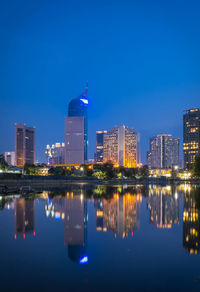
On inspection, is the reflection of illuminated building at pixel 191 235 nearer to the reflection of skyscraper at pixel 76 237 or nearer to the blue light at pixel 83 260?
the blue light at pixel 83 260

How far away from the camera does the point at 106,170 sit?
543 feet

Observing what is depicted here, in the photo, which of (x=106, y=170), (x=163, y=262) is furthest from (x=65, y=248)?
(x=106, y=170)

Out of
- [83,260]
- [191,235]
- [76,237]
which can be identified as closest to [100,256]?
[83,260]

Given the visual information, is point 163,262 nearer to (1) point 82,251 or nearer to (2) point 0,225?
(1) point 82,251

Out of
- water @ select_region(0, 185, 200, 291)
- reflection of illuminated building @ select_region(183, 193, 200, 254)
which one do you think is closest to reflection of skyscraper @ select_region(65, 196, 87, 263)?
water @ select_region(0, 185, 200, 291)

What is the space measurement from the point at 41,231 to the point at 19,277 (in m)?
7.67

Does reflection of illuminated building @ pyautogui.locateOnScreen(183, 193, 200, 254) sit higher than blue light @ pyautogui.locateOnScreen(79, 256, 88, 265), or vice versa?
blue light @ pyautogui.locateOnScreen(79, 256, 88, 265)

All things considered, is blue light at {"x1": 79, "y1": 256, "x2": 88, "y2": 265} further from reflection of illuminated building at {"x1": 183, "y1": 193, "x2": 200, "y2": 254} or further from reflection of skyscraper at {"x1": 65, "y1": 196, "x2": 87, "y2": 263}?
reflection of illuminated building at {"x1": 183, "y1": 193, "x2": 200, "y2": 254}

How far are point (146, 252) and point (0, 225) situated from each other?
412 inches

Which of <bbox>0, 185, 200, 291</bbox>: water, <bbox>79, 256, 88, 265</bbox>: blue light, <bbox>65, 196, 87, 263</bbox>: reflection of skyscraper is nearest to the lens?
<bbox>0, 185, 200, 291</bbox>: water

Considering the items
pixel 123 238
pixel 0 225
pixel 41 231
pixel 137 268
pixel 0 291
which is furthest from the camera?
pixel 0 225

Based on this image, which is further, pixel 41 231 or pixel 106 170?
pixel 106 170

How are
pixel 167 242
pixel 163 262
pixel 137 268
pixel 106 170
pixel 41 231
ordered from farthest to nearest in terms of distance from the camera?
1. pixel 106 170
2. pixel 41 231
3. pixel 167 242
4. pixel 163 262
5. pixel 137 268

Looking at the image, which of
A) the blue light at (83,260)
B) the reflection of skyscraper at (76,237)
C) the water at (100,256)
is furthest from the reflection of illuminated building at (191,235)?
the reflection of skyscraper at (76,237)
